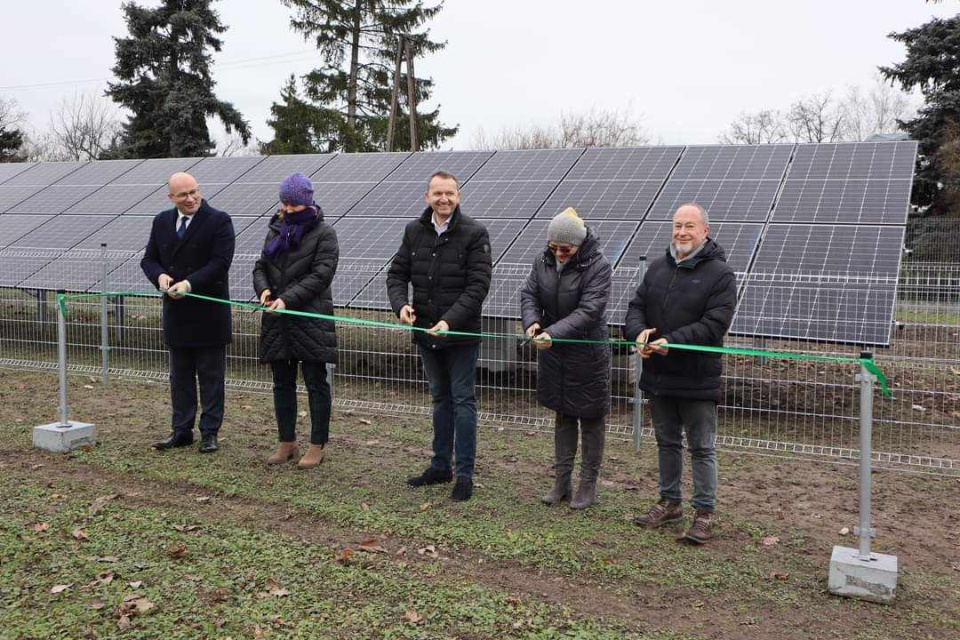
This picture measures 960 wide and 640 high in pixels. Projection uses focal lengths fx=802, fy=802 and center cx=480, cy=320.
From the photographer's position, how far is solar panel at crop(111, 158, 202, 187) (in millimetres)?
12940

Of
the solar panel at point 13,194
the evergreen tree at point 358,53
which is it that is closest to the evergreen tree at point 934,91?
the evergreen tree at point 358,53

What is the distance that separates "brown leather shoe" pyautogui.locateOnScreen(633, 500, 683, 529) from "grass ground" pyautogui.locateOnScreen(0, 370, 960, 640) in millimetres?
83

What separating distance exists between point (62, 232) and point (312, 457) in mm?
7467

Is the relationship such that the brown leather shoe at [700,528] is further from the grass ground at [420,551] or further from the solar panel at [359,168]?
the solar panel at [359,168]

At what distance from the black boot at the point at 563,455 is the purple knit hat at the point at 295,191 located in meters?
2.15

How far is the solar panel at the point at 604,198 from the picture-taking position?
873cm

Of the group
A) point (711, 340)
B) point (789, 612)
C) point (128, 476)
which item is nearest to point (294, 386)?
point (128, 476)

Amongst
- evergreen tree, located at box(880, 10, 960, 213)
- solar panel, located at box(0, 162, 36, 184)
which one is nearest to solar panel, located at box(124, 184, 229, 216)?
solar panel, located at box(0, 162, 36, 184)

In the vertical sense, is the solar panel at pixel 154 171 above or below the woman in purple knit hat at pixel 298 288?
above

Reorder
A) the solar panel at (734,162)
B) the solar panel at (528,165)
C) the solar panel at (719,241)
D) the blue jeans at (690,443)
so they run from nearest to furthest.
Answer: the blue jeans at (690,443), the solar panel at (719,241), the solar panel at (734,162), the solar panel at (528,165)

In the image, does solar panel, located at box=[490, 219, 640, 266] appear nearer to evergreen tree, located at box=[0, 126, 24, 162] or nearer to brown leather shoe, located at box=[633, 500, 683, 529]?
brown leather shoe, located at box=[633, 500, 683, 529]

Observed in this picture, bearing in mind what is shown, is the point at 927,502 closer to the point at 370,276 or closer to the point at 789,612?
the point at 789,612

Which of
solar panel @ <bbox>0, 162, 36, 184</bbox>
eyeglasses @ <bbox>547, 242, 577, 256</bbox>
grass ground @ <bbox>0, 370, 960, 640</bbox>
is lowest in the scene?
grass ground @ <bbox>0, 370, 960, 640</bbox>

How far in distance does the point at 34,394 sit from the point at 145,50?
23361mm
